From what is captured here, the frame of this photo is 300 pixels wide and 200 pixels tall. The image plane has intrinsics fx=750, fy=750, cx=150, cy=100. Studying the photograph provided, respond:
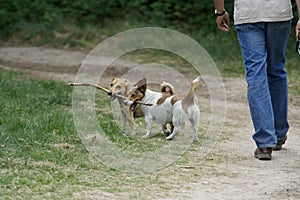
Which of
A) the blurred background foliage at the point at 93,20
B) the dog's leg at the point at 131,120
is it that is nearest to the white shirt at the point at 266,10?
the dog's leg at the point at 131,120

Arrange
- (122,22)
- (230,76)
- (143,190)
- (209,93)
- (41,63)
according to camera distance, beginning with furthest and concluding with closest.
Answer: (122,22) → (41,63) → (230,76) → (209,93) → (143,190)

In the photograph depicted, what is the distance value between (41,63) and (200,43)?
2.82 m

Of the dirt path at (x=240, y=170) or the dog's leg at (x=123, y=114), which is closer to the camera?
the dirt path at (x=240, y=170)

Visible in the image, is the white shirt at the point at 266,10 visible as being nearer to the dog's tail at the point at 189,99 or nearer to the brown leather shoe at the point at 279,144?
the dog's tail at the point at 189,99

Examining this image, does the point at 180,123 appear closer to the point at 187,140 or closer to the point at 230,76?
the point at 187,140

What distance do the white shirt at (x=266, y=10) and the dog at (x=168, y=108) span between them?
0.68 m

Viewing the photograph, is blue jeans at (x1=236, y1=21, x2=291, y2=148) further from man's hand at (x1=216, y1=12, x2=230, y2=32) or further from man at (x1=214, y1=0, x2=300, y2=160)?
man's hand at (x1=216, y1=12, x2=230, y2=32)

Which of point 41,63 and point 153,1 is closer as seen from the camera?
point 41,63

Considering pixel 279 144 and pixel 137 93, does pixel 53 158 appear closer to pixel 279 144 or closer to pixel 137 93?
pixel 137 93

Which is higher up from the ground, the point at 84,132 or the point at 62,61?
the point at 84,132

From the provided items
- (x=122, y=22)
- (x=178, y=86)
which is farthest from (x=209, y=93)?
(x=122, y=22)

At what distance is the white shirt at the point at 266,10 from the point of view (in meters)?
5.39

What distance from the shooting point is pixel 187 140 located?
607 cm

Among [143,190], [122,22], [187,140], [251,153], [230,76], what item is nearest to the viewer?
[143,190]
